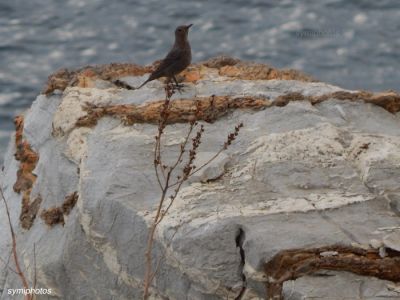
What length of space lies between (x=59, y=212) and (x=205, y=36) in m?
9.45

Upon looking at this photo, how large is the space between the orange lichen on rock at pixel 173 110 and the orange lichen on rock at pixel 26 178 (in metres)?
0.50

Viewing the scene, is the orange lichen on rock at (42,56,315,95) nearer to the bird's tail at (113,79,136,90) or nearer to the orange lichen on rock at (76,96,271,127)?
the bird's tail at (113,79,136,90)

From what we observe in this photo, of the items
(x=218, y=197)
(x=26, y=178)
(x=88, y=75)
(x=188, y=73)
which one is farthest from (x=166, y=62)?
(x=218, y=197)

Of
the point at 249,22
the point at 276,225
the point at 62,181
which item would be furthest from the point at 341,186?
the point at 249,22

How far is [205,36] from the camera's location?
49.6ft

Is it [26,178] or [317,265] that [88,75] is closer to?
[26,178]

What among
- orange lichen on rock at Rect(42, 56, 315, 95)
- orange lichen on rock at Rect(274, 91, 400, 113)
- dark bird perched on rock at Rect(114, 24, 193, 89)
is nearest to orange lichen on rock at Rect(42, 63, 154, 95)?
orange lichen on rock at Rect(42, 56, 315, 95)

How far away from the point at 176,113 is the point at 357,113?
1056 millimetres

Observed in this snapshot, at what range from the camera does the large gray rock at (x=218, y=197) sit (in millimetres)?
4895

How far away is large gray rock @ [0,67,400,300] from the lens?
4.89 meters

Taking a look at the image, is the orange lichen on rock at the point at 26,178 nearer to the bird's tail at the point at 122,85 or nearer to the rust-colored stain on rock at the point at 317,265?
the bird's tail at the point at 122,85

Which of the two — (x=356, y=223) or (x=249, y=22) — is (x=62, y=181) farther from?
(x=249, y=22)

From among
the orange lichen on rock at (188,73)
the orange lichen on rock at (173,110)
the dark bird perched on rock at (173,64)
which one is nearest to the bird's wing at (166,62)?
the dark bird perched on rock at (173,64)

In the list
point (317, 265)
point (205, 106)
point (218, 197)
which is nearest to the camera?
point (317, 265)
